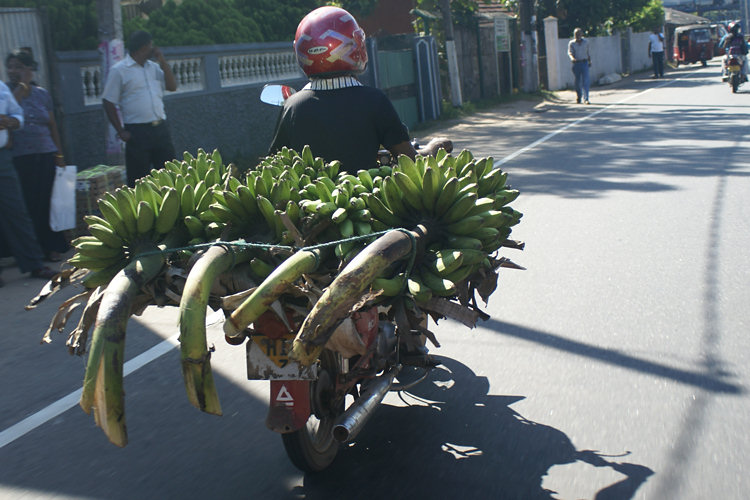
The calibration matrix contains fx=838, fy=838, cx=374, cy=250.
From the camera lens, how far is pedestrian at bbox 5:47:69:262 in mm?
8008

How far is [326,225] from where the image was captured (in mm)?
3172

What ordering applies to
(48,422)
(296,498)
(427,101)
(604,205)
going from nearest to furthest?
(296,498) < (48,422) < (604,205) < (427,101)

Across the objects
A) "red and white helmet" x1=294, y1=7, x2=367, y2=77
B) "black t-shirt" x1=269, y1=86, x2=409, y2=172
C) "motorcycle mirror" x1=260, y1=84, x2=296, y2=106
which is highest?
"red and white helmet" x1=294, y1=7, x2=367, y2=77

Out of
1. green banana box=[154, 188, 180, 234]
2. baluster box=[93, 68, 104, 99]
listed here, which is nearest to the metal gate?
baluster box=[93, 68, 104, 99]

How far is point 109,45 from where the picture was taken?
9.97m

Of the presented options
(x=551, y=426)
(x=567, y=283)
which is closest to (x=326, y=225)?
(x=551, y=426)

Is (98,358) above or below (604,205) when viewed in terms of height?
above

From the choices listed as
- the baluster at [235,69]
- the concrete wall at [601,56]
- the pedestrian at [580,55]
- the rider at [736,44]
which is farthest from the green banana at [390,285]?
the concrete wall at [601,56]

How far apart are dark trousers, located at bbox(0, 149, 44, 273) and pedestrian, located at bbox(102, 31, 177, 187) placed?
1437 mm

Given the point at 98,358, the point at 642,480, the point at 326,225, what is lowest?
the point at 642,480

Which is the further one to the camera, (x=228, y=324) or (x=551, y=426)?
(x=551, y=426)

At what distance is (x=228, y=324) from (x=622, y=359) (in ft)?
9.37

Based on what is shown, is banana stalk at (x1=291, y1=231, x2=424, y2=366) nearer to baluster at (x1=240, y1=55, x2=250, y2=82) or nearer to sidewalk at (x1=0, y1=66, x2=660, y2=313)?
sidewalk at (x1=0, y1=66, x2=660, y2=313)

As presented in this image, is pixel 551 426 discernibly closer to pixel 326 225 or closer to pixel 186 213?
pixel 326 225
